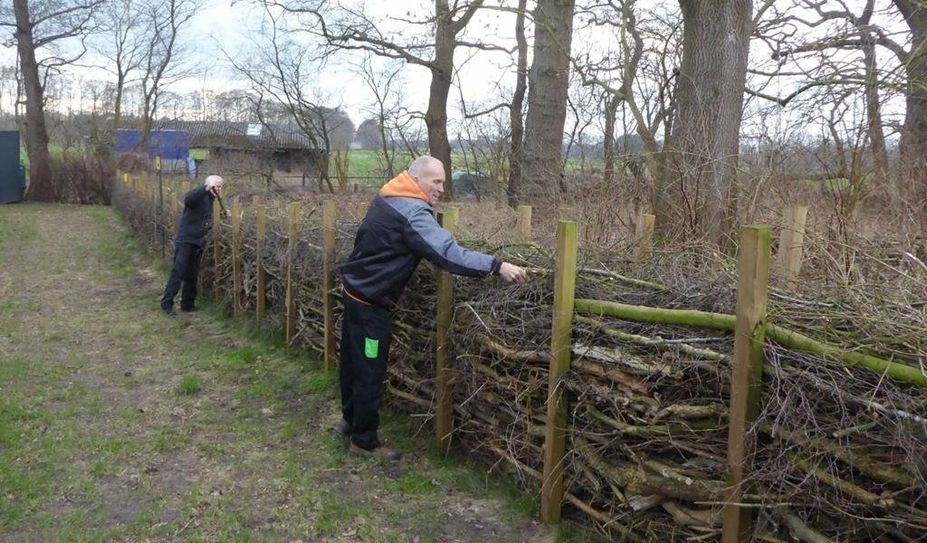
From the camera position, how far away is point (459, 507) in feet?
14.3

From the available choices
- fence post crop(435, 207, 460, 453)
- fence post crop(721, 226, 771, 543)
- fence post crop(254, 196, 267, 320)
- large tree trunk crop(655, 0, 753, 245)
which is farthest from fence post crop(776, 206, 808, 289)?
fence post crop(254, 196, 267, 320)

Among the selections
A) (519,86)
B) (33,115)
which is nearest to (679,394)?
(519,86)

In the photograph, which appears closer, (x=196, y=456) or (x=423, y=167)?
(x=423, y=167)

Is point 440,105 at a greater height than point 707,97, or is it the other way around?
point 440,105

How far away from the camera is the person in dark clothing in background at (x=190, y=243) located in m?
9.72

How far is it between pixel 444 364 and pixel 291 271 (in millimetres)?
2973

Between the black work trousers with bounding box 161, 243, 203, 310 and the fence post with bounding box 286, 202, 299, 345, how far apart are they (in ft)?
9.38

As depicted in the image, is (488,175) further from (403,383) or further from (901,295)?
(901,295)

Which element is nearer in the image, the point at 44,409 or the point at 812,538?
the point at 812,538

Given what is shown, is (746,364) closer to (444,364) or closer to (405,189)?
(444,364)

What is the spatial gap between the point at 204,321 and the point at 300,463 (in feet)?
15.8

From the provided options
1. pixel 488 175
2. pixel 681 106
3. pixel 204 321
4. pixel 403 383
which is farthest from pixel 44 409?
pixel 488 175

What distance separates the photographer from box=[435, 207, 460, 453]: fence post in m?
4.82

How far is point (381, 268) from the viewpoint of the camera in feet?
15.5
